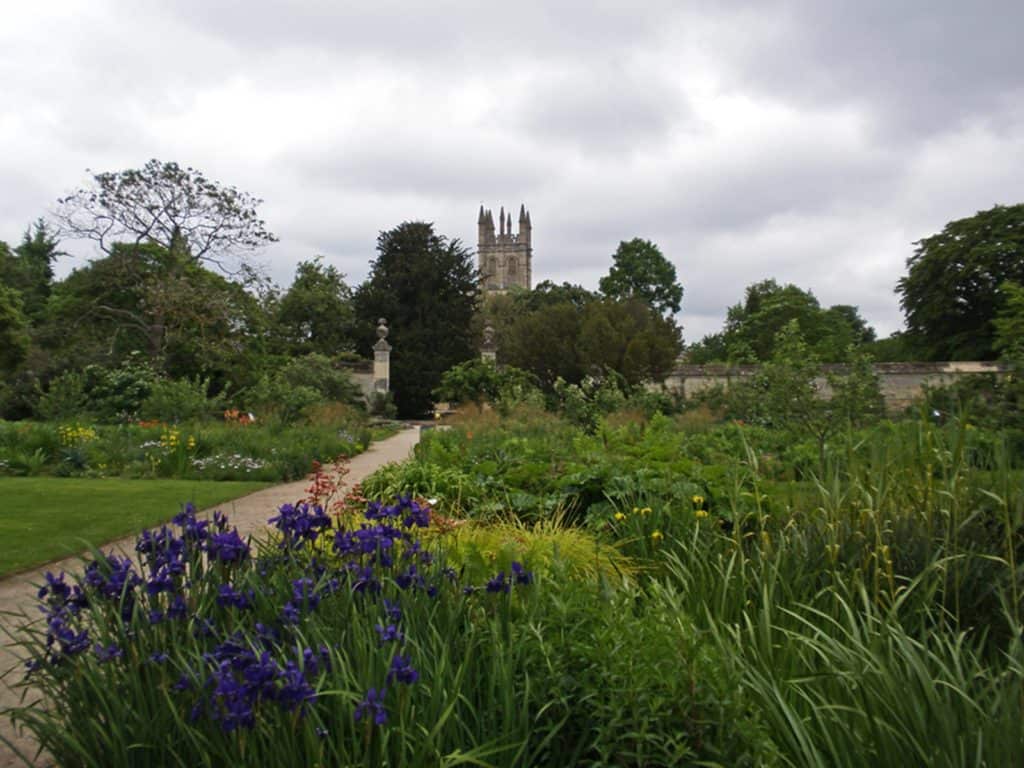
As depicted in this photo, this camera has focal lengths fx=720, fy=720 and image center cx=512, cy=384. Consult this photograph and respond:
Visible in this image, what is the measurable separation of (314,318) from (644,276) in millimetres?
25706

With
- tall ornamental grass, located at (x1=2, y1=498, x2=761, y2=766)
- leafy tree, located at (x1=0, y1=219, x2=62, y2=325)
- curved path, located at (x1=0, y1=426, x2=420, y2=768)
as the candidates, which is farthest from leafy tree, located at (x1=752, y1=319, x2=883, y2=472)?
leafy tree, located at (x1=0, y1=219, x2=62, y2=325)

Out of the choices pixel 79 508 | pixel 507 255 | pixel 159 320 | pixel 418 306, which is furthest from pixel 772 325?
pixel 507 255

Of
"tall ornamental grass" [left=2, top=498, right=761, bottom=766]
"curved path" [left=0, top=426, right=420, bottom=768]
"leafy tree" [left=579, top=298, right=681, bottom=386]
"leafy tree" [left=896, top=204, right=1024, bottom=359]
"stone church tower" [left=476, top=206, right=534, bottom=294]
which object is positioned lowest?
"curved path" [left=0, top=426, right=420, bottom=768]

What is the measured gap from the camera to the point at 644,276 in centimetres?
4953

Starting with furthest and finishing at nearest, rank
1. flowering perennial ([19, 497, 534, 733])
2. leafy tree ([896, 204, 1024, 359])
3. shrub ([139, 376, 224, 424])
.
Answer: leafy tree ([896, 204, 1024, 359])
shrub ([139, 376, 224, 424])
flowering perennial ([19, 497, 534, 733])

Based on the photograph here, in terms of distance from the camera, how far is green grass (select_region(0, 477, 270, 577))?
521cm

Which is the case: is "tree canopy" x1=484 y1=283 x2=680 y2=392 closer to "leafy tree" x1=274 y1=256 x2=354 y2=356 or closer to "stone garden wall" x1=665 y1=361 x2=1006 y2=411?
"stone garden wall" x1=665 y1=361 x2=1006 y2=411

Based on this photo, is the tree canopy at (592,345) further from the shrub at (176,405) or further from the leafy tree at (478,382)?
the shrub at (176,405)

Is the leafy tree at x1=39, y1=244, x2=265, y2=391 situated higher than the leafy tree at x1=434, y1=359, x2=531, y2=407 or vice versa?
the leafy tree at x1=39, y1=244, x2=265, y2=391

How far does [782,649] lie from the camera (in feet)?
8.38

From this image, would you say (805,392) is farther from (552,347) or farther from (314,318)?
(314,318)

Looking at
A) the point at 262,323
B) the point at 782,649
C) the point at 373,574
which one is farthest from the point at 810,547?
the point at 262,323

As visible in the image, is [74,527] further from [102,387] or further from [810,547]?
[102,387]

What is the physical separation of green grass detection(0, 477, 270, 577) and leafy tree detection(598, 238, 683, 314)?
42919 mm
